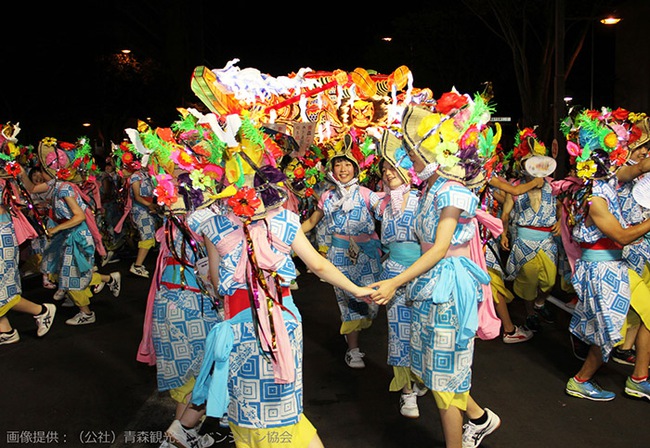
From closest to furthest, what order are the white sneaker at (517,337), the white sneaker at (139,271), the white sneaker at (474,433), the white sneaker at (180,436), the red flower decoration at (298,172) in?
the white sneaker at (180,436)
the white sneaker at (474,433)
the white sneaker at (517,337)
the red flower decoration at (298,172)
the white sneaker at (139,271)

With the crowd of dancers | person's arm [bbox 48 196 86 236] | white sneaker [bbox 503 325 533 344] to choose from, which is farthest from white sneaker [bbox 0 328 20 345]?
white sneaker [bbox 503 325 533 344]

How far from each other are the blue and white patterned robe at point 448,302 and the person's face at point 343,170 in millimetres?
2070

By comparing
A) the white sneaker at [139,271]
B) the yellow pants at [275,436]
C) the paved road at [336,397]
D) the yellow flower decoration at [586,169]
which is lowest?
the paved road at [336,397]

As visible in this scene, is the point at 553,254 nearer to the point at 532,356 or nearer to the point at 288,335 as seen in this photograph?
the point at 532,356

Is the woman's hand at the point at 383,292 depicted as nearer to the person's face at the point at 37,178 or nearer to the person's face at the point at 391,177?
the person's face at the point at 391,177

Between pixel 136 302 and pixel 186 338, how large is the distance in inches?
181

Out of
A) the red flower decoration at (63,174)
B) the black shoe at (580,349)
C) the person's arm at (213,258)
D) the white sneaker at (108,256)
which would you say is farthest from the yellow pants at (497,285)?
the white sneaker at (108,256)

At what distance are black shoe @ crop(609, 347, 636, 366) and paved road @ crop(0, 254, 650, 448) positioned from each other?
10cm

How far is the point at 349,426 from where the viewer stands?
439 cm

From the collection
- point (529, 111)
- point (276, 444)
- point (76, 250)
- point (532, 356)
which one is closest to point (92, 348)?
point (76, 250)

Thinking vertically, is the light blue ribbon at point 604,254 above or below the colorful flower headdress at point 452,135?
below

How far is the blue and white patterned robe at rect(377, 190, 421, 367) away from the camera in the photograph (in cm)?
451

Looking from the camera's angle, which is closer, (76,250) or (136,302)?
(76,250)

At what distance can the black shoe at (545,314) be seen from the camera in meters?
6.75
